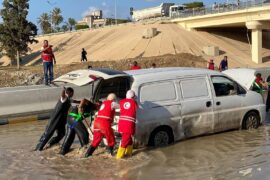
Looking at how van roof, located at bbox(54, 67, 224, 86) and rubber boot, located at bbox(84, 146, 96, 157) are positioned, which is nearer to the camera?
rubber boot, located at bbox(84, 146, 96, 157)

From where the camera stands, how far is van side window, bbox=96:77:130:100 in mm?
10969

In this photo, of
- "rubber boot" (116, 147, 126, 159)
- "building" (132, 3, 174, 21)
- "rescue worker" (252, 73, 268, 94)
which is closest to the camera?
"rubber boot" (116, 147, 126, 159)

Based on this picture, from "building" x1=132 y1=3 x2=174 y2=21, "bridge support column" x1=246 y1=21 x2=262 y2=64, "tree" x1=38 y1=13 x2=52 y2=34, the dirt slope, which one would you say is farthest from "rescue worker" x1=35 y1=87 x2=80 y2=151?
"tree" x1=38 y1=13 x2=52 y2=34

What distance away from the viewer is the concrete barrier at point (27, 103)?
15.4 meters

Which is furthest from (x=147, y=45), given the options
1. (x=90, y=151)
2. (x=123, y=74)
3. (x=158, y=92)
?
(x=90, y=151)

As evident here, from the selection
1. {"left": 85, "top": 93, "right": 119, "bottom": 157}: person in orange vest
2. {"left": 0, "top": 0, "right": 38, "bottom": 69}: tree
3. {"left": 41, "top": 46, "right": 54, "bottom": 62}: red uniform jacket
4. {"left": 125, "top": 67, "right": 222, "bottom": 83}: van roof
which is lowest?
{"left": 85, "top": 93, "right": 119, "bottom": 157}: person in orange vest

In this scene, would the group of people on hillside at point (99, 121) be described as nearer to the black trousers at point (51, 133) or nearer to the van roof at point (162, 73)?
the black trousers at point (51, 133)

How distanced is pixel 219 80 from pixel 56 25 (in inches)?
3943

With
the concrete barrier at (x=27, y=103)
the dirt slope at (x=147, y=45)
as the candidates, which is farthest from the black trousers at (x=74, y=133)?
the dirt slope at (x=147, y=45)

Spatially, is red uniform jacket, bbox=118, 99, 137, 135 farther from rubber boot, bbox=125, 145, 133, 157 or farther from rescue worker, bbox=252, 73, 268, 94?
rescue worker, bbox=252, 73, 268, 94

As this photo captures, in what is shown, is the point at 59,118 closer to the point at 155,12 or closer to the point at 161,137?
the point at 161,137

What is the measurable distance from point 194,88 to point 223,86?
101 cm

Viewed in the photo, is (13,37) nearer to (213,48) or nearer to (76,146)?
(213,48)

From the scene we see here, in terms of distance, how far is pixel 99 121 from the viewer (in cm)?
969
